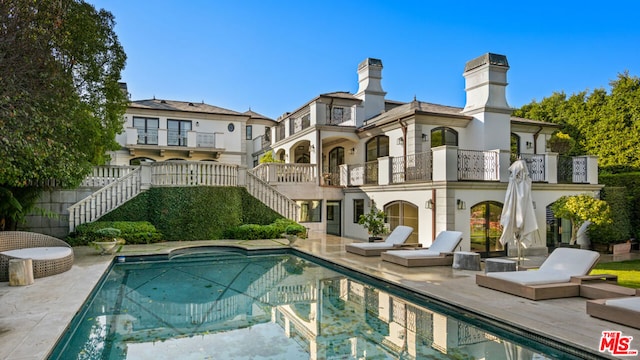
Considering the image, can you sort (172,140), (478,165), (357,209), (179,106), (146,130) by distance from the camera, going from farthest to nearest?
(179,106) < (172,140) < (146,130) < (357,209) < (478,165)

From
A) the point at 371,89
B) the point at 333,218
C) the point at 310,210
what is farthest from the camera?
the point at 371,89

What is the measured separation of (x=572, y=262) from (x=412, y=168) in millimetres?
8852

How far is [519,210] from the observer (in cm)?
940

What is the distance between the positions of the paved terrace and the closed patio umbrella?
1.46 meters

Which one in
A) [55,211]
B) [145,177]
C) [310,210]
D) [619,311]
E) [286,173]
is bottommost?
[619,311]

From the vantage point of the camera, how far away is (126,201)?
53.6 feet

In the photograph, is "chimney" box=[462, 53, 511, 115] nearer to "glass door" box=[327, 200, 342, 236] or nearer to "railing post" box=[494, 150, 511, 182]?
"railing post" box=[494, 150, 511, 182]

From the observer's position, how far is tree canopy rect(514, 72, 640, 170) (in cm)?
2003

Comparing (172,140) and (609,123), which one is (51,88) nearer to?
(172,140)

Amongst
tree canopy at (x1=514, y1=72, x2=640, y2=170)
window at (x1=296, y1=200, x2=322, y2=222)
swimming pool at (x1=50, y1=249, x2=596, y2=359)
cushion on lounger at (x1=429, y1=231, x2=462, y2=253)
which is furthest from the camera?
window at (x1=296, y1=200, x2=322, y2=222)

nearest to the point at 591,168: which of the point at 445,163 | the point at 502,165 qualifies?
the point at 502,165

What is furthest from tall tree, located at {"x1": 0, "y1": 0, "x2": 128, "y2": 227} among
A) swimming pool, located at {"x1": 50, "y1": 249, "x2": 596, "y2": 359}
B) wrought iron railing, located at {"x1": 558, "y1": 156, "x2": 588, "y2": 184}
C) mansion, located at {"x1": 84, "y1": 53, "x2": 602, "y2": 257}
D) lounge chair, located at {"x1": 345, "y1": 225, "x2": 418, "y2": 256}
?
wrought iron railing, located at {"x1": 558, "y1": 156, "x2": 588, "y2": 184}

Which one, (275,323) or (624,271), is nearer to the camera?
(275,323)

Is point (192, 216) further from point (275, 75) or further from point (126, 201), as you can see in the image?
point (275, 75)
